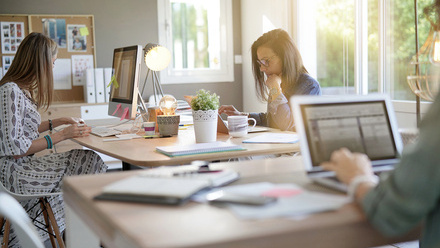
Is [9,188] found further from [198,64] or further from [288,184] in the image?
[198,64]

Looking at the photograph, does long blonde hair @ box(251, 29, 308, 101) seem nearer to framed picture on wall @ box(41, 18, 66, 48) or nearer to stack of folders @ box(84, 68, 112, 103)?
stack of folders @ box(84, 68, 112, 103)

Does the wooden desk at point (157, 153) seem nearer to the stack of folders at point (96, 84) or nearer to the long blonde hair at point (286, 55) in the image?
the long blonde hair at point (286, 55)

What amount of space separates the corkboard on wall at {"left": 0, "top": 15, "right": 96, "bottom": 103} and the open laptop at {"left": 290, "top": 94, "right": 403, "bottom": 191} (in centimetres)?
421

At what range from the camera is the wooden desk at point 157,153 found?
1901 millimetres

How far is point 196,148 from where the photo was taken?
2047 mm

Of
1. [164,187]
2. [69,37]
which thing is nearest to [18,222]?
[164,187]

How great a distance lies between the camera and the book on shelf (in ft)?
6.45

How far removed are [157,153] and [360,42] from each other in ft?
8.49

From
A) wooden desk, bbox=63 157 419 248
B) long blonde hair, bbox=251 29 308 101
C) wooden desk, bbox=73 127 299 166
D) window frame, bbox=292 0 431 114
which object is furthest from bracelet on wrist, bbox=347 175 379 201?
window frame, bbox=292 0 431 114

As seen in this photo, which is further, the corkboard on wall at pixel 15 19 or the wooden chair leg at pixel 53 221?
the corkboard on wall at pixel 15 19

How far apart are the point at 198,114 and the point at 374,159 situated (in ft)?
3.45

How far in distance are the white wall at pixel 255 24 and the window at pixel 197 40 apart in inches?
6.4

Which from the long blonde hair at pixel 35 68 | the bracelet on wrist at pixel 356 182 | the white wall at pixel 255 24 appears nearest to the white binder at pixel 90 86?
the white wall at pixel 255 24

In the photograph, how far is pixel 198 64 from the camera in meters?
5.73
